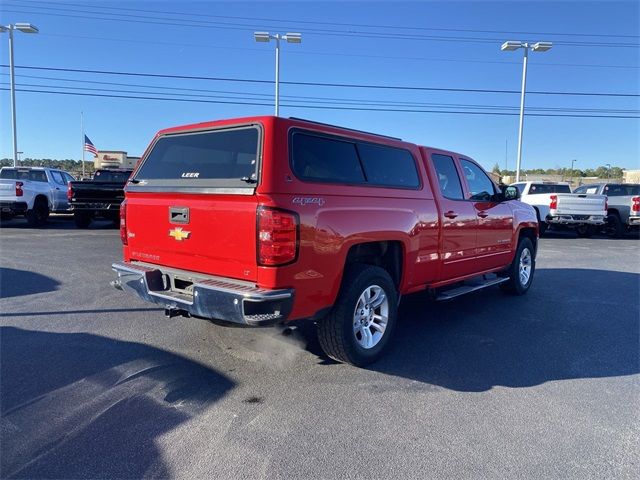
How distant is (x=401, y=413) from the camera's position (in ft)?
11.0

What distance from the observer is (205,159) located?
4.14 m

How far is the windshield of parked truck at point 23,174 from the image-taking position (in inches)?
617

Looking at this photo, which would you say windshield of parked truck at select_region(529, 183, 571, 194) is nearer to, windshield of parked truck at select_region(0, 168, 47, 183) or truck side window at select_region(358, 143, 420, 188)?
truck side window at select_region(358, 143, 420, 188)

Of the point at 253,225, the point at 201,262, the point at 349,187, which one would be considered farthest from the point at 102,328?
the point at 349,187

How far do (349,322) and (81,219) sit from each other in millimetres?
13483

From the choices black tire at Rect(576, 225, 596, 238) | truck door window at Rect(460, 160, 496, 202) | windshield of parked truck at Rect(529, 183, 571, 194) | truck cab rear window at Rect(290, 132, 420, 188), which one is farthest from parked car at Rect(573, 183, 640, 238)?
truck cab rear window at Rect(290, 132, 420, 188)

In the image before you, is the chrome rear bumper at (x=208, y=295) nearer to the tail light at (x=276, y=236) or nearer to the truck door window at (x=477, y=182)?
the tail light at (x=276, y=236)

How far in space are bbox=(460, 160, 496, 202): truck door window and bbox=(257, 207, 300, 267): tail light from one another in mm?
3285

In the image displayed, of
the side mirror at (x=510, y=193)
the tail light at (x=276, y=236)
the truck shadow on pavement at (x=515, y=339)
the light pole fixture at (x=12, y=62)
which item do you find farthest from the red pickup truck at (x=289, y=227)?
the light pole fixture at (x=12, y=62)

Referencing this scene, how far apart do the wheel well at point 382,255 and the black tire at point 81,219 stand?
12884 mm

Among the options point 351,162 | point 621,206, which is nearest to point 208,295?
point 351,162

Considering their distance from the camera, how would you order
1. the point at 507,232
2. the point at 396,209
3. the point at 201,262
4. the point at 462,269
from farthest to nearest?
the point at 507,232
the point at 462,269
the point at 396,209
the point at 201,262

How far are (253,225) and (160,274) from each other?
121 centimetres

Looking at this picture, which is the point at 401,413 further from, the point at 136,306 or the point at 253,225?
the point at 136,306
